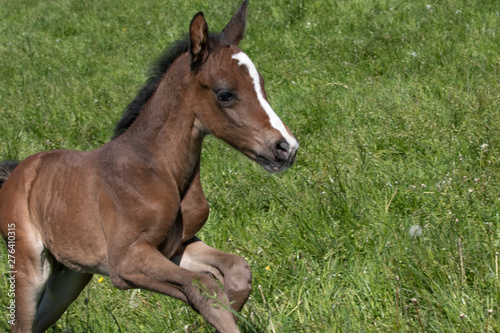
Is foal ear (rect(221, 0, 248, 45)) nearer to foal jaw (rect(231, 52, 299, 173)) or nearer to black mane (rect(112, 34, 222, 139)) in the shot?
black mane (rect(112, 34, 222, 139))

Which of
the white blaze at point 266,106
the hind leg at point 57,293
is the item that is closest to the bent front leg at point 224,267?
the white blaze at point 266,106

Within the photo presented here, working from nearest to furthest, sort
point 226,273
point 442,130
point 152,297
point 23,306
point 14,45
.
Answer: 1. point 226,273
2. point 23,306
3. point 152,297
4. point 442,130
5. point 14,45

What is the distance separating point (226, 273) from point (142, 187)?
618mm

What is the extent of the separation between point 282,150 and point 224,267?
63cm

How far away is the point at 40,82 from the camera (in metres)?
8.17

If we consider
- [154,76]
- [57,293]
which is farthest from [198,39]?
[57,293]

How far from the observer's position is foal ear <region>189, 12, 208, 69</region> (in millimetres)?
3071

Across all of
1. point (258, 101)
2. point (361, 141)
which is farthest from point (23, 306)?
point (361, 141)

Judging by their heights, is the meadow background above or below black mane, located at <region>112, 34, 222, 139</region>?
below

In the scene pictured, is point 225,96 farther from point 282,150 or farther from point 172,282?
point 172,282

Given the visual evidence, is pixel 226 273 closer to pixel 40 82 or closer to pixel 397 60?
pixel 397 60

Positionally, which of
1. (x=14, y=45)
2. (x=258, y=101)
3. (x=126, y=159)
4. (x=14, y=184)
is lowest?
(x=14, y=45)

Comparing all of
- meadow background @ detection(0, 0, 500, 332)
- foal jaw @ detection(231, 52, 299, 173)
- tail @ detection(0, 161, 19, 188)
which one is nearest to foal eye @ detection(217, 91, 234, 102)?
foal jaw @ detection(231, 52, 299, 173)

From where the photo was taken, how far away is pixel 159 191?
3088 millimetres
